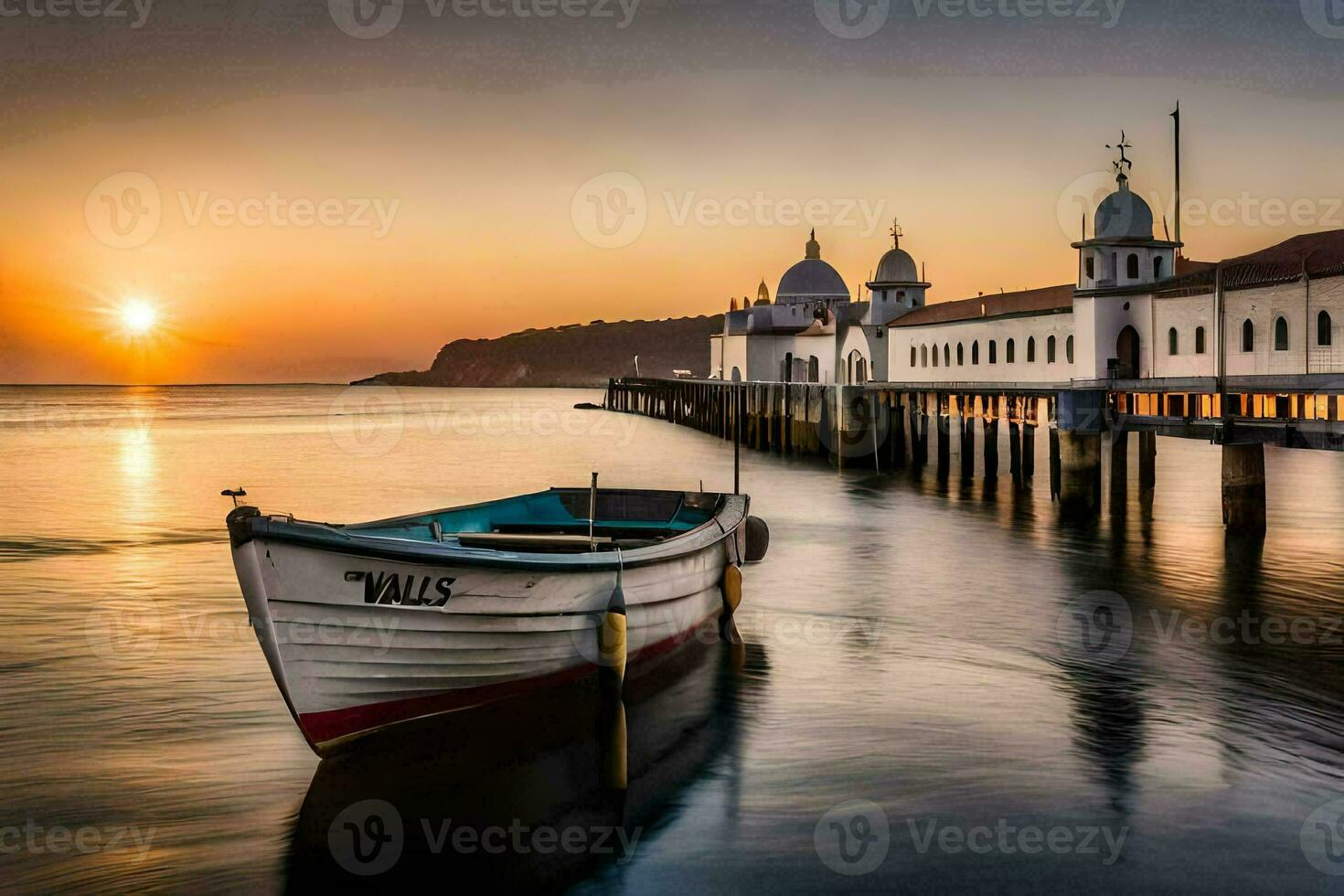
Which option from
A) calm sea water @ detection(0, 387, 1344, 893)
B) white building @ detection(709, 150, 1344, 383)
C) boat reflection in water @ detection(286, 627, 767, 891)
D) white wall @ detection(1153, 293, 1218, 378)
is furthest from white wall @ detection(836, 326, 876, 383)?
boat reflection in water @ detection(286, 627, 767, 891)

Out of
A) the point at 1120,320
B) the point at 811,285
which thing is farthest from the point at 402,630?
the point at 811,285

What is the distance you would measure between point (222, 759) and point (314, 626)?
2.23 m

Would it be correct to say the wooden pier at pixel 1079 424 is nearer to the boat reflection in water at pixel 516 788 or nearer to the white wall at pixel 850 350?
the white wall at pixel 850 350

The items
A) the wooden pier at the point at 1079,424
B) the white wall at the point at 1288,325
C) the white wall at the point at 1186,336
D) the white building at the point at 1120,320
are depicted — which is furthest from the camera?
the white wall at the point at 1186,336

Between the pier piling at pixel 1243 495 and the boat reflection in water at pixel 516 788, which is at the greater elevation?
the pier piling at pixel 1243 495

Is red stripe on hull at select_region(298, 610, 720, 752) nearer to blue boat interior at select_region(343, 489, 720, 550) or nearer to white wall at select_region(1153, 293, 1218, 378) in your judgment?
blue boat interior at select_region(343, 489, 720, 550)

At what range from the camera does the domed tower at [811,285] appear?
305ft

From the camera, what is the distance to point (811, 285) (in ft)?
308

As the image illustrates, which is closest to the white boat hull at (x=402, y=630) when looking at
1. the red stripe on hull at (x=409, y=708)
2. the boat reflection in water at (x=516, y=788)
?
the red stripe on hull at (x=409, y=708)

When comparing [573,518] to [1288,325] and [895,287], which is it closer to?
[1288,325]

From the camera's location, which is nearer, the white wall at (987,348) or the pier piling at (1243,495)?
the pier piling at (1243,495)

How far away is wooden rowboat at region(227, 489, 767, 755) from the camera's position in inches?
407

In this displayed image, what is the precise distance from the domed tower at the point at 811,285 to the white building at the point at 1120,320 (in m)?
18.4

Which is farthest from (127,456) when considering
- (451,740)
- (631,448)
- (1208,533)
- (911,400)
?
(451,740)
